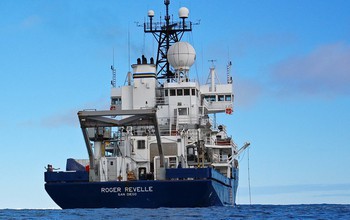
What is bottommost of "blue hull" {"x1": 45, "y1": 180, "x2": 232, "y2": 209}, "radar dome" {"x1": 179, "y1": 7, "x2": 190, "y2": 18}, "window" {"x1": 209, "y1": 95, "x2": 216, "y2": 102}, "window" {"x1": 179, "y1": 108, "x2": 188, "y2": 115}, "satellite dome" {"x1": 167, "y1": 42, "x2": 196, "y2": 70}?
"blue hull" {"x1": 45, "y1": 180, "x2": 232, "y2": 209}

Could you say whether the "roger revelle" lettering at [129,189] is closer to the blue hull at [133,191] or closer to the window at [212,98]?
the blue hull at [133,191]

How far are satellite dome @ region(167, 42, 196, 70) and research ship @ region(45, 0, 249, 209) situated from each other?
39 mm

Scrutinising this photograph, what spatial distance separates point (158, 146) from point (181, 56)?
1589 cm

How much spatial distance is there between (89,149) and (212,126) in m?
18.7

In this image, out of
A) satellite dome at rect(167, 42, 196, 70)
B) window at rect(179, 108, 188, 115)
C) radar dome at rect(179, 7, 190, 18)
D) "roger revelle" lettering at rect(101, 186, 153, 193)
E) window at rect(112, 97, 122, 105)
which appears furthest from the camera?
radar dome at rect(179, 7, 190, 18)

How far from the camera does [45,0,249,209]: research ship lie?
163 feet

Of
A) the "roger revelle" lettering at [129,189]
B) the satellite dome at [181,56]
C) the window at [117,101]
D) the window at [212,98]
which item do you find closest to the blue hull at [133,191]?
the "roger revelle" lettering at [129,189]

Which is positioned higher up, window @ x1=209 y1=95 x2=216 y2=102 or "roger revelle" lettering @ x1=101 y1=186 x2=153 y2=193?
window @ x1=209 y1=95 x2=216 y2=102

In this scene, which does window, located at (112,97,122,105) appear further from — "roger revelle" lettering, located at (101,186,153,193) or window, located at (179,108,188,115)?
"roger revelle" lettering, located at (101,186,153,193)

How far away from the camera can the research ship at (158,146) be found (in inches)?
1950

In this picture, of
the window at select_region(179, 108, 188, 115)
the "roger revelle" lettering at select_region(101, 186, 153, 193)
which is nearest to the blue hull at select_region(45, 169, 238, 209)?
the "roger revelle" lettering at select_region(101, 186, 153, 193)

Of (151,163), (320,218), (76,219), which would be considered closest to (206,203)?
(151,163)

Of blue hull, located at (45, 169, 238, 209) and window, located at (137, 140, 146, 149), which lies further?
window, located at (137, 140, 146, 149)

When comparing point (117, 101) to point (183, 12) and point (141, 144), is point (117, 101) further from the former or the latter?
point (141, 144)
